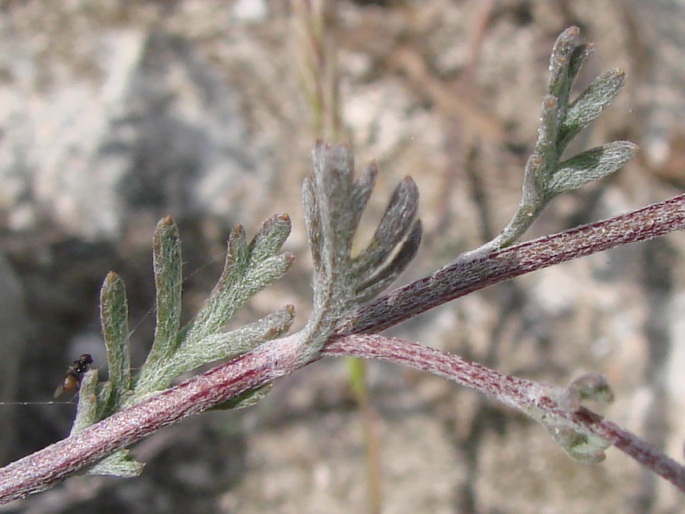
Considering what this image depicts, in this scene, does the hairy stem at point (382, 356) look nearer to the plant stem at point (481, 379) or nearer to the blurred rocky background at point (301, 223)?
the plant stem at point (481, 379)

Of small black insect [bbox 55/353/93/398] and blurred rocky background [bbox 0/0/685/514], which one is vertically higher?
blurred rocky background [bbox 0/0/685/514]

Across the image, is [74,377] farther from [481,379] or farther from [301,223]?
[301,223]

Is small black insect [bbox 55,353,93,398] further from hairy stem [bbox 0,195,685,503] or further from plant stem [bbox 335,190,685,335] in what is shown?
plant stem [bbox 335,190,685,335]

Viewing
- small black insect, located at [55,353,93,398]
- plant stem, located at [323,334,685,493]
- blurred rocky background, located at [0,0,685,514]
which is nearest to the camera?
plant stem, located at [323,334,685,493]

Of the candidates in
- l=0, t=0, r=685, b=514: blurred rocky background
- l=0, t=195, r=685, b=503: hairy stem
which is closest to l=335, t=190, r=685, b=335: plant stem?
l=0, t=195, r=685, b=503: hairy stem

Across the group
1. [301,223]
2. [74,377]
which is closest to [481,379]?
[74,377]

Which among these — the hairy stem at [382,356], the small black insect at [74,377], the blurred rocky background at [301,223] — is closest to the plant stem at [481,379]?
the hairy stem at [382,356]

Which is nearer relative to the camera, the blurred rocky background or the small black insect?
the small black insect

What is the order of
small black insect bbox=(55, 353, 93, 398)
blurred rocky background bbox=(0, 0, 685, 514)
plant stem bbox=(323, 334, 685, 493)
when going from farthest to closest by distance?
blurred rocky background bbox=(0, 0, 685, 514) → small black insect bbox=(55, 353, 93, 398) → plant stem bbox=(323, 334, 685, 493)

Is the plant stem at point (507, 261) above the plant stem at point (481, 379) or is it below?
above
